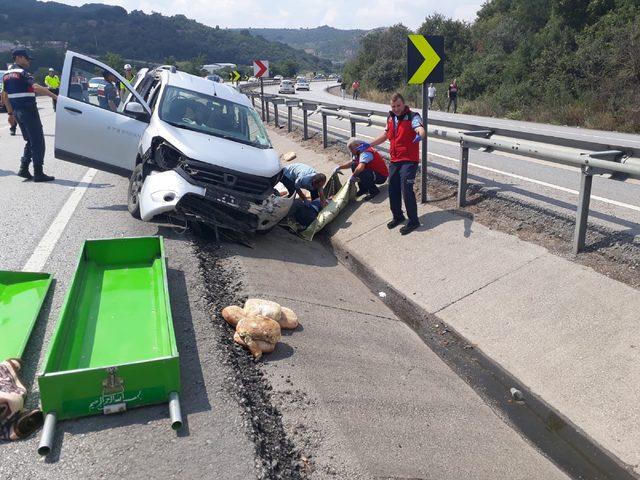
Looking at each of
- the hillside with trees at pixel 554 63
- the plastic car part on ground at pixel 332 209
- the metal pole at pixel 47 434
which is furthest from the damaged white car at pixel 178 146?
the hillside with trees at pixel 554 63

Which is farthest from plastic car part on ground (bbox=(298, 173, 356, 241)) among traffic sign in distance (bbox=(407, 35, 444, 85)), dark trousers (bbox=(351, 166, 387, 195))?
traffic sign in distance (bbox=(407, 35, 444, 85))

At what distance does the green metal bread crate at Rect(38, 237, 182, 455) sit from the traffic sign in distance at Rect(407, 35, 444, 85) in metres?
4.35

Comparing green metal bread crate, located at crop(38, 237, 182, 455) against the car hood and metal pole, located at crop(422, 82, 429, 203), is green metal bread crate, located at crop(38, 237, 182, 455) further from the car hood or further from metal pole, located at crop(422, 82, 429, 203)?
metal pole, located at crop(422, 82, 429, 203)

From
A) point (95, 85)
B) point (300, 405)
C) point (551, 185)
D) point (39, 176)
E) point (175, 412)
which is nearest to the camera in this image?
point (175, 412)

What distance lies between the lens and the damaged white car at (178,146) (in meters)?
6.82

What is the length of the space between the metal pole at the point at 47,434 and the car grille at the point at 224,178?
3855 millimetres

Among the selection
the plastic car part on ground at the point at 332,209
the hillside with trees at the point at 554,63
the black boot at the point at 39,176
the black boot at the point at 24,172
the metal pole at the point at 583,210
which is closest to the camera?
the metal pole at the point at 583,210

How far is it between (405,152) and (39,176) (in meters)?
6.55

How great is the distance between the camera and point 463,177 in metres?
7.88

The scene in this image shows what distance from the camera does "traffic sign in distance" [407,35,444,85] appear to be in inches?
314

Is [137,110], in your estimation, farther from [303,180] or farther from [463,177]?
[463,177]

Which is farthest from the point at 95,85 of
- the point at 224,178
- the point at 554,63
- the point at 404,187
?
the point at 554,63

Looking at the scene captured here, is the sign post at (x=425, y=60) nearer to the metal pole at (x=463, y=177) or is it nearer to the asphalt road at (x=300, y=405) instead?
the metal pole at (x=463, y=177)

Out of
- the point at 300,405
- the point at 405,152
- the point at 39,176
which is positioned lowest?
the point at 300,405
